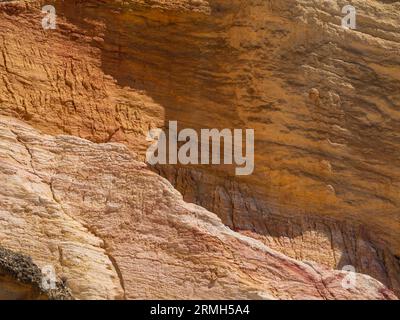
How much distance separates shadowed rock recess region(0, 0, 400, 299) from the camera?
1355cm

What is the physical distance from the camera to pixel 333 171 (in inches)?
603

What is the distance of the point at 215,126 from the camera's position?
1567 centimetres

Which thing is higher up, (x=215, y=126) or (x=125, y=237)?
(x=215, y=126)

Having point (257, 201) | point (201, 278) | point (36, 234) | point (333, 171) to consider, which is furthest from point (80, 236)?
point (333, 171)

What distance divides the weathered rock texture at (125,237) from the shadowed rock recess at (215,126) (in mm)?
23

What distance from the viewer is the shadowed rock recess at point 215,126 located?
534 inches

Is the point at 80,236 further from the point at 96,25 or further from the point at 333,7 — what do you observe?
the point at 333,7

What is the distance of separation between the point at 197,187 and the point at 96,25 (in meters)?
2.98

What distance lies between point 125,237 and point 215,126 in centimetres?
285

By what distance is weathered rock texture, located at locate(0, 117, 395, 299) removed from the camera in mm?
12984

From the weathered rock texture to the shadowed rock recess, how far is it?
23mm

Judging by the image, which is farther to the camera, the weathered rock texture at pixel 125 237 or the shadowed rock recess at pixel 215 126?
the shadowed rock recess at pixel 215 126

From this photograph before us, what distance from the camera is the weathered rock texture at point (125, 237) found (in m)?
13.0

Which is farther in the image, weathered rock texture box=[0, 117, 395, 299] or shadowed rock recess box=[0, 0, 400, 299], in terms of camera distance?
shadowed rock recess box=[0, 0, 400, 299]
